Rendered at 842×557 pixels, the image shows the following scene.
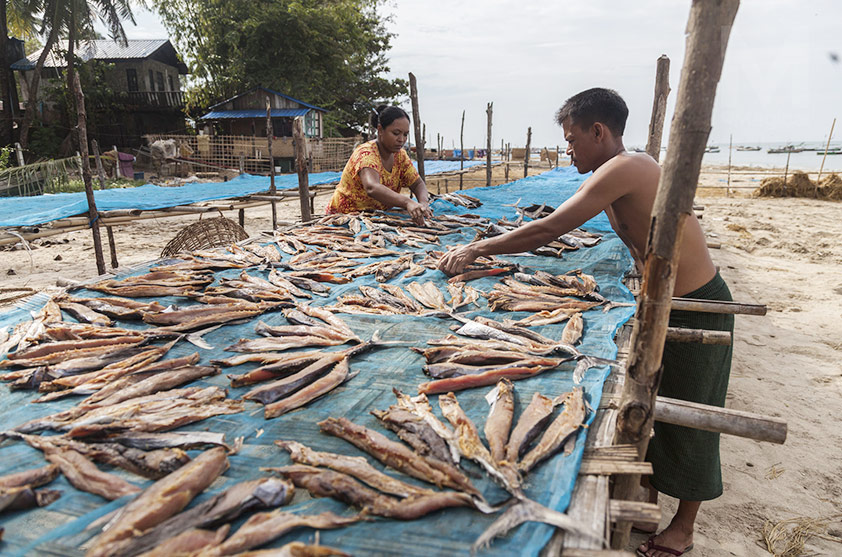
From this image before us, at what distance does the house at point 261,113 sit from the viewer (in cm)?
2567

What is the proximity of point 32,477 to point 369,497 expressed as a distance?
3.95ft

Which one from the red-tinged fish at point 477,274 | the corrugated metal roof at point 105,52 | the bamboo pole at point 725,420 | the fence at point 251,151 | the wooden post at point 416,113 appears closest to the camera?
the bamboo pole at point 725,420

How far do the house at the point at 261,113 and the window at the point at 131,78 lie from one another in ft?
22.6

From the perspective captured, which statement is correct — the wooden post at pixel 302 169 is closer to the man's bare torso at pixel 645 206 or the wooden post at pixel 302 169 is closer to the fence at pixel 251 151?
the man's bare torso at pixel 645 206

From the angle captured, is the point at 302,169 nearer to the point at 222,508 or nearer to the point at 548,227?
the point at 548,227

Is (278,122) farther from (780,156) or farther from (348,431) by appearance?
(780,156)

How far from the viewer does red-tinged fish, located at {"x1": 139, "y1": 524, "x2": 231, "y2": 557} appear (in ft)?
4.55

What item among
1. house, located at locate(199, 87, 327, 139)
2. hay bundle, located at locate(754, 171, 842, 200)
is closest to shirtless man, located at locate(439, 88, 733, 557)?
hay bundle, located at locate(754, 171, 842, 200)

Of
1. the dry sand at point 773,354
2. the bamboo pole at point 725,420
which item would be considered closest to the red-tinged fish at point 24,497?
the bamboo pole at point 725,420

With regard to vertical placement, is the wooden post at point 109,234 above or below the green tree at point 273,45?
below

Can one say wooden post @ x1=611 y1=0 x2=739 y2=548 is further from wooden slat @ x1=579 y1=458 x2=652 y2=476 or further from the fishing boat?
the fishing boat

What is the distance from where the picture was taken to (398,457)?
1.82 meters

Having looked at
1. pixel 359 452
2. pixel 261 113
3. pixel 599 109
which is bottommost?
pixel 359 452

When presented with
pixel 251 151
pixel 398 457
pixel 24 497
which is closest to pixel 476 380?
pixel 398 457
